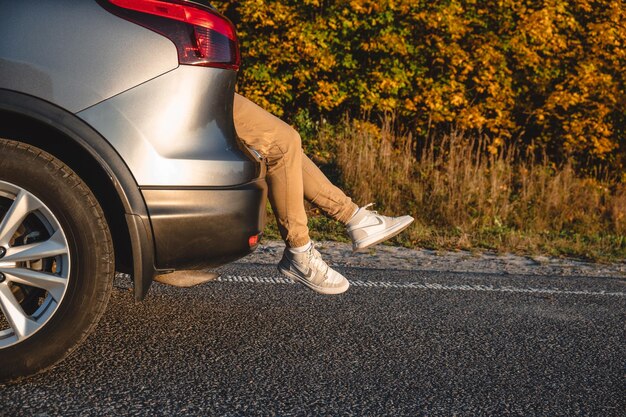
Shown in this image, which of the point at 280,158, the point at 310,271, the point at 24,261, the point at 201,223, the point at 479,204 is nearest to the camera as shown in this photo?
the point at 24,261

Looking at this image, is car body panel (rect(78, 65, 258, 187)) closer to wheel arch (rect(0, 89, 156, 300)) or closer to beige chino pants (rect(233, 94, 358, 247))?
wheel arch (rect(0, 89, 156, 300))

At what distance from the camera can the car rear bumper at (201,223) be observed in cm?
322

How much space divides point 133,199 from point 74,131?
0.33 meters

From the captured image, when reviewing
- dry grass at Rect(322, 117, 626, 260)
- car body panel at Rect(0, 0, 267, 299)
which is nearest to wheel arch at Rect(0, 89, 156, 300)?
car body panel at Rect(0, 0, 267, 299)

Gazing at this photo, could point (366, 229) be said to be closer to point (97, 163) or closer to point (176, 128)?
point (176, 128)

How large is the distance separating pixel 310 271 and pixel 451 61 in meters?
8.99

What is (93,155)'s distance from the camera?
3115mm

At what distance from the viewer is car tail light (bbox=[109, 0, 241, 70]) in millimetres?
3145

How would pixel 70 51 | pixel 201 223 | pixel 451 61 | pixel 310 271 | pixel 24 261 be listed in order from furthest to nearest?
1. pixel 451 61
2. pixel 310 271
3. pixel 201 223
4. pixel 24 261
5. pixel 70 51

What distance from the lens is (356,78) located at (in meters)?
12.8

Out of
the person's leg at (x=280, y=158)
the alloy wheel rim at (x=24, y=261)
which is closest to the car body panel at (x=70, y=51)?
the alloy wheel rim at (x=24, y=261)

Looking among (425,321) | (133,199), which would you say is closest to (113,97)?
(133,199)

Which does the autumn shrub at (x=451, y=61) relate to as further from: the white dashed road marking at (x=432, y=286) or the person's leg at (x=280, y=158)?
the person's leg at (x=280, y=158)

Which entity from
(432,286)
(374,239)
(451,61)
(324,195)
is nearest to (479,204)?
(432,286)
